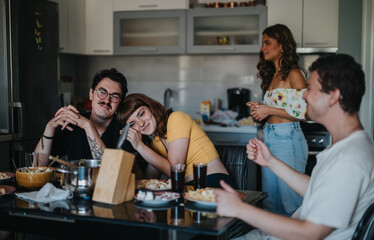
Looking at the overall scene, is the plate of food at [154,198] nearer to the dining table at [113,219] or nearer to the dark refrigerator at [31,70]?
the dining table at [113,219]

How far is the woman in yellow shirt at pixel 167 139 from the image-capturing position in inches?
81.4

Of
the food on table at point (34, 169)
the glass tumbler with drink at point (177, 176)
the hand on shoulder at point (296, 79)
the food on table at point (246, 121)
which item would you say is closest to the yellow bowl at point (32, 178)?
the food on table at point (34, 169)

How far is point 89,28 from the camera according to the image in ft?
15.5

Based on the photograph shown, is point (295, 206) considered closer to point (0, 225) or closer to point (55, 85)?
point (0, 225)

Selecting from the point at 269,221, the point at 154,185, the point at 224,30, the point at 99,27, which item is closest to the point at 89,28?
the point at 99,27

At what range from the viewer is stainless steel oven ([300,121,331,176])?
3943 millimetres

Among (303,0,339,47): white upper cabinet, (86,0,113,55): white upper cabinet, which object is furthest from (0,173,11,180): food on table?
(303,0,339,47): white upper cabinet

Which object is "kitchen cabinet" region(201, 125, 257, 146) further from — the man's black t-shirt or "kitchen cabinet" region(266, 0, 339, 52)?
the man's black t-shirt

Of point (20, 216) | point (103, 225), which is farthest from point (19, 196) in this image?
point (103, 225)

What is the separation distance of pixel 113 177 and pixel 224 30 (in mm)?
3149

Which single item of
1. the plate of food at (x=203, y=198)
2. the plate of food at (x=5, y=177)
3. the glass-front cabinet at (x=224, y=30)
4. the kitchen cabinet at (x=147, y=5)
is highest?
the kitchen cabinet at (x=147, y=5)

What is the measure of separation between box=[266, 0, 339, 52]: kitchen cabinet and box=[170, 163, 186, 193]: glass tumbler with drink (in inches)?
112

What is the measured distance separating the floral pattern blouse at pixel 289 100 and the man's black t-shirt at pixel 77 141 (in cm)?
113

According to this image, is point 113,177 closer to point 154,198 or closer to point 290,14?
point 154,198
